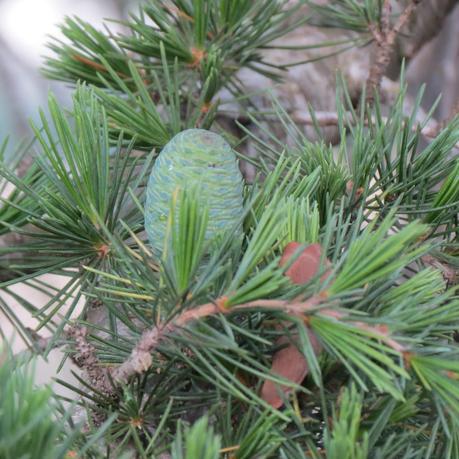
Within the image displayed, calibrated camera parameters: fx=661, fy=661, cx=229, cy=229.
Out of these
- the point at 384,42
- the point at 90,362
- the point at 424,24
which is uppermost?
the point at 424,24

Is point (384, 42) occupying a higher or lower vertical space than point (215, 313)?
higher

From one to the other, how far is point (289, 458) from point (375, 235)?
0.08 m

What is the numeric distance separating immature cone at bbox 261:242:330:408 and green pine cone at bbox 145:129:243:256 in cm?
3

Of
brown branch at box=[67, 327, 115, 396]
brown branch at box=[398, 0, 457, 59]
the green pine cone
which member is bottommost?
brown branch at box=[67, 327, 115, 396]

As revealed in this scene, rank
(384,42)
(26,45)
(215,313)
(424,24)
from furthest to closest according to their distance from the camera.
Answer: (26,45) → (424,24) → (384,42) → (215,313)

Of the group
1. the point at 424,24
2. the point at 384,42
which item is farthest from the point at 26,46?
the point at 384,42

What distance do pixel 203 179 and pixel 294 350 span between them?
8 centimetres

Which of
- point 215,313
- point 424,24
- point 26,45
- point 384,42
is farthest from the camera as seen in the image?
point 26,45

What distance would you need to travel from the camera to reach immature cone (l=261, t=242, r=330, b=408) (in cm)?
23

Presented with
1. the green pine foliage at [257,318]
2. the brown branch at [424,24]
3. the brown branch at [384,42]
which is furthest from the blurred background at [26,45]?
the green pine foliage at [257,318]

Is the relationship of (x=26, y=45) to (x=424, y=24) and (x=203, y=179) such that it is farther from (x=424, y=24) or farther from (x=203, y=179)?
(x=203, y=179)

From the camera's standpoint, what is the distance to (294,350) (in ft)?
0.78

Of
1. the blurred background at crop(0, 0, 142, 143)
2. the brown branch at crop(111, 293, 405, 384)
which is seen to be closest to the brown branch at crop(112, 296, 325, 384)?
the brown branch at crop(111, 293, 405, 384)

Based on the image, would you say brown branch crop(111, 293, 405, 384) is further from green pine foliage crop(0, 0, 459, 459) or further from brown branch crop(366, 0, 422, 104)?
brown branch crop(366, 0, 422, 104)
